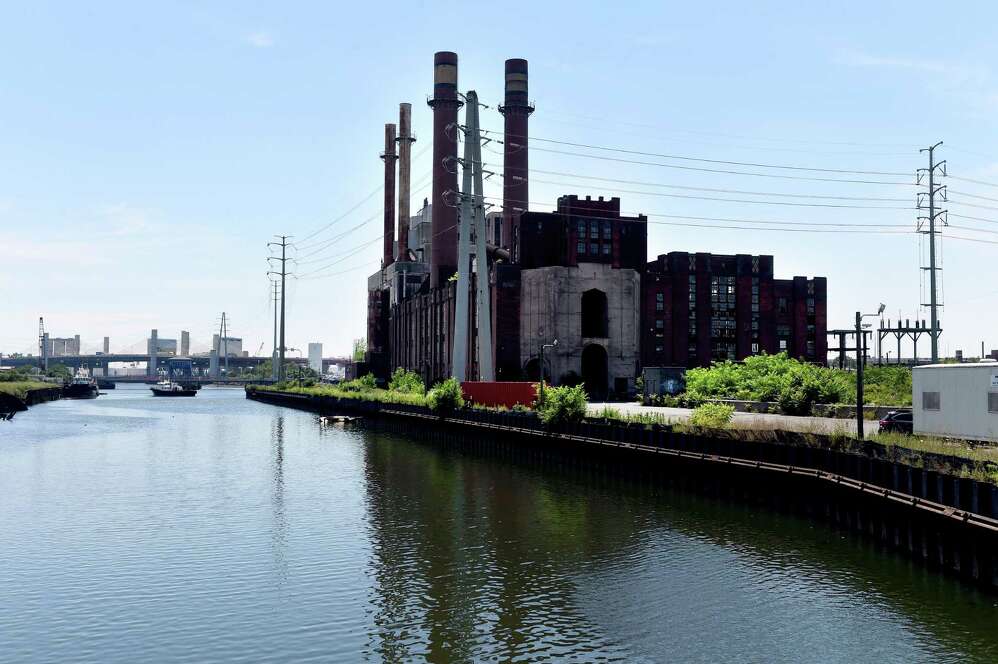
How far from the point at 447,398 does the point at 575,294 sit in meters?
38.0

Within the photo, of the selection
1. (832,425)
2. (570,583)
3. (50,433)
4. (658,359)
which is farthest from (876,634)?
(658,359)

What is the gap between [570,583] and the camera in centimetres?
2773

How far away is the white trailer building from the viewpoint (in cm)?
3778

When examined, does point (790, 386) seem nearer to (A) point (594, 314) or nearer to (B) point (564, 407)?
(B) point (564, 407)

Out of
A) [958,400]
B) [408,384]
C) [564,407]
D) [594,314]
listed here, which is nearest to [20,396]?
[408,384]

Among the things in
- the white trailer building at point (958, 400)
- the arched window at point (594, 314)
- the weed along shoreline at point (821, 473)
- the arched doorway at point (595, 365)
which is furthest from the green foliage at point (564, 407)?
the arched window at point (594, 314)

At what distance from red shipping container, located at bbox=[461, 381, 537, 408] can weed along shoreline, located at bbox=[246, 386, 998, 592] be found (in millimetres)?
4969

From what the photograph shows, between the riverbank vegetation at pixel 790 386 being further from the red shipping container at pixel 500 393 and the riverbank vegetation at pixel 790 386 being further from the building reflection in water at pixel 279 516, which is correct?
the building reflection in water at pixel 279 516

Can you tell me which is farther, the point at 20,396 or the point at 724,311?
the point at 20,396

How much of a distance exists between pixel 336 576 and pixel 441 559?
404 centimetres

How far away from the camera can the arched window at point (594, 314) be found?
121206 millimetres

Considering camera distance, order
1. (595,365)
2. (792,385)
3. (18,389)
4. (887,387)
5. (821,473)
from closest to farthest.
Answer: (821,473)
(792,385)
(887,387)
(595,365)
(18,389)

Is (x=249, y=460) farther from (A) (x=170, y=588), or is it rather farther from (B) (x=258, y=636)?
(B) (x=258, y=636)

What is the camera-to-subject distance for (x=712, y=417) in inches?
1992
